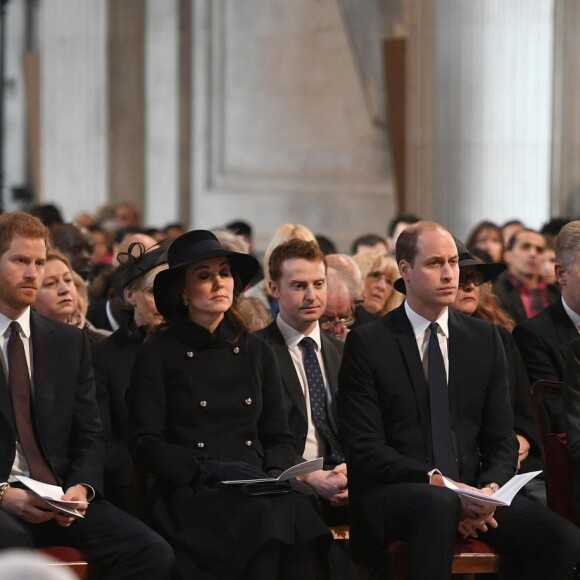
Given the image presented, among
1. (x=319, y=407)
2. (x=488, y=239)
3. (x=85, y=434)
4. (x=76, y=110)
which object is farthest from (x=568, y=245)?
(x=76, y=110)

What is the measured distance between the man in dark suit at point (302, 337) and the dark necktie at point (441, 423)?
2.21ft

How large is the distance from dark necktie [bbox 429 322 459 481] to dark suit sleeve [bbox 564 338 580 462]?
0.50m

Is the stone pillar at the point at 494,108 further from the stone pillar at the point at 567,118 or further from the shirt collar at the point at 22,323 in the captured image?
the shirt collar at the point at 22,323

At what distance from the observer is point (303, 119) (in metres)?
18.5

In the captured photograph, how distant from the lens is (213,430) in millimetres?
6055

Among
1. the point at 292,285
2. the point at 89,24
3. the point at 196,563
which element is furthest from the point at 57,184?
the point at 196,563

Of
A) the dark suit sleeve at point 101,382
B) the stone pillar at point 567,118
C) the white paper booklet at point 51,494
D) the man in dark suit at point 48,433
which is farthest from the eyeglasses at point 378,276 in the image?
the stone pillar at point 567,118

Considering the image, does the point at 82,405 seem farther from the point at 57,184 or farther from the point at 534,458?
the point at 57,184

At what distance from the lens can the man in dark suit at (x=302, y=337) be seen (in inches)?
264

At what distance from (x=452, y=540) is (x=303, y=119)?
517 inches

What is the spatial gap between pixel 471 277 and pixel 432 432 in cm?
117

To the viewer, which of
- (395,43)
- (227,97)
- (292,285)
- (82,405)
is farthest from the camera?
(227,97)

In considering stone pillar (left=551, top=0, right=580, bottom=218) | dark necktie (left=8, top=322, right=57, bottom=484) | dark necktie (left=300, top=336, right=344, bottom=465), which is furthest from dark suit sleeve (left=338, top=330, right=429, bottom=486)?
stone pillar (left=551, top=0, right=580, bottom=218)

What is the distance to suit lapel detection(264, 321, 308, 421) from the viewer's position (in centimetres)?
671
